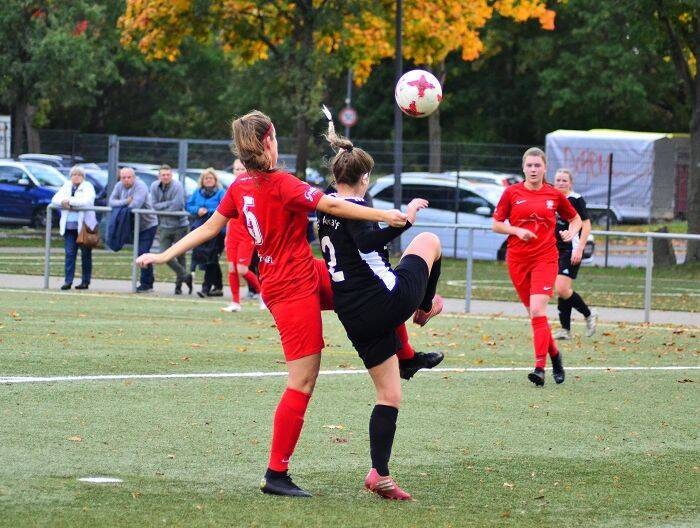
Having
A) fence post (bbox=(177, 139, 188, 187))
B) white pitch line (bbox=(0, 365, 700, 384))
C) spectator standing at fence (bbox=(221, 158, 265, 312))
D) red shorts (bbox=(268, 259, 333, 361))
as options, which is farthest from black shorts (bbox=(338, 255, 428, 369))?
fence post (bbox=(177, 139, 188, 187))

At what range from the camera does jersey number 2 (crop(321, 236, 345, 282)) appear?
6.95 metres

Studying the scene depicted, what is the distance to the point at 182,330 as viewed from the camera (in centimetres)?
1523

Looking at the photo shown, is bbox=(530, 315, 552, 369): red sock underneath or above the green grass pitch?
above

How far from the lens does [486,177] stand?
36.0 m

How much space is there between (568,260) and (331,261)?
29.8ft

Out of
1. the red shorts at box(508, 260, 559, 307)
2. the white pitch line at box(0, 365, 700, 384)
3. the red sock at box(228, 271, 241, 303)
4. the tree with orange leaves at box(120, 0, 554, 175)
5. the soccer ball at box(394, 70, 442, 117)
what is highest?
the tree with orange leaves at box(120, 0, 554, 175)

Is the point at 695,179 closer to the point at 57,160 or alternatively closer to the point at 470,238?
the point at 470,238

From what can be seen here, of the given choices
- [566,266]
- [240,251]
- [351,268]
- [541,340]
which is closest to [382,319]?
[351,268]

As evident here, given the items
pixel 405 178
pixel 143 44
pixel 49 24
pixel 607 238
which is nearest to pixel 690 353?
pixel 607 238

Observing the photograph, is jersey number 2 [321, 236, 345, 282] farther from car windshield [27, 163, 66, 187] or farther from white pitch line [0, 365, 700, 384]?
car windshield [27, 163, 66, 187]

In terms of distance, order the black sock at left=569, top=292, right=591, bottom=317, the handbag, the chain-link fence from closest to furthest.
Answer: the black sock at left=569, top=292, right=591, bottom=317, the handbag, the chain-link fence

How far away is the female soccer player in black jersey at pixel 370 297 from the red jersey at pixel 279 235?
0.12m

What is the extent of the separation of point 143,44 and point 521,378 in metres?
23.1

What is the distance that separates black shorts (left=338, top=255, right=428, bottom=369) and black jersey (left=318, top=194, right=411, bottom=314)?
0.10 ft
